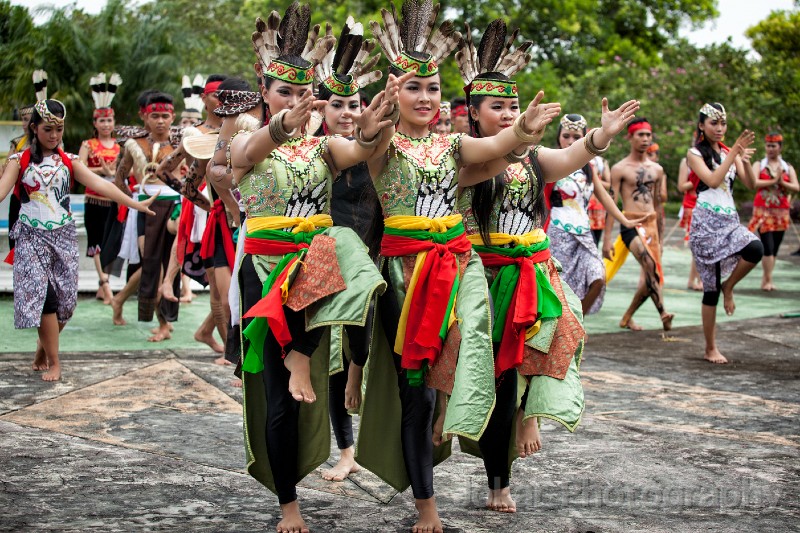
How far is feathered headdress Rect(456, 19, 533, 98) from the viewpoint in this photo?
15.7 feet

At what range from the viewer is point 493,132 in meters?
4.74

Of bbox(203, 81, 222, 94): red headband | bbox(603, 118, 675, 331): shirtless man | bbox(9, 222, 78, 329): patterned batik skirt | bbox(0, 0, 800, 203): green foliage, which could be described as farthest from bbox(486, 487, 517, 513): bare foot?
bbox(0, 0, 800, 203): green foliage

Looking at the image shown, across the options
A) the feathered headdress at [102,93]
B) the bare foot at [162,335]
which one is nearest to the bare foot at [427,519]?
the bare foot at [162,335]

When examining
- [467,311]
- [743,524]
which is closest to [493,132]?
[467,311]

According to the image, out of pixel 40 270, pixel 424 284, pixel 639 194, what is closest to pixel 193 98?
pixel 40 270

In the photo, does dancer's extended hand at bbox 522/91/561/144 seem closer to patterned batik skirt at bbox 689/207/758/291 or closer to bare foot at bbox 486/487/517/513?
bare foot at bbox 486/487/517/513

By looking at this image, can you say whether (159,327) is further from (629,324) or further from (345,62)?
(345,62)

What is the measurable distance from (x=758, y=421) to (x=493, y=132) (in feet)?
8.79

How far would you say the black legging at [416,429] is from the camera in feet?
14.1

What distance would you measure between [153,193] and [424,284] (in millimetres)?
5602

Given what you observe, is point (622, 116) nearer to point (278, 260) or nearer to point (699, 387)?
point (278, 260)

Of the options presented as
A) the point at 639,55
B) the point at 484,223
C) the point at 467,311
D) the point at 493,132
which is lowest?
the point at 467,311

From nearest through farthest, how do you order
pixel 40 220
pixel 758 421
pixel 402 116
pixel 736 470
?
pixel 402 116
pixel 736 470
pixel 758 421
pixel 40 220

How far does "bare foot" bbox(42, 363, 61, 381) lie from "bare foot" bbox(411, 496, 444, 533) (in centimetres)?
364
